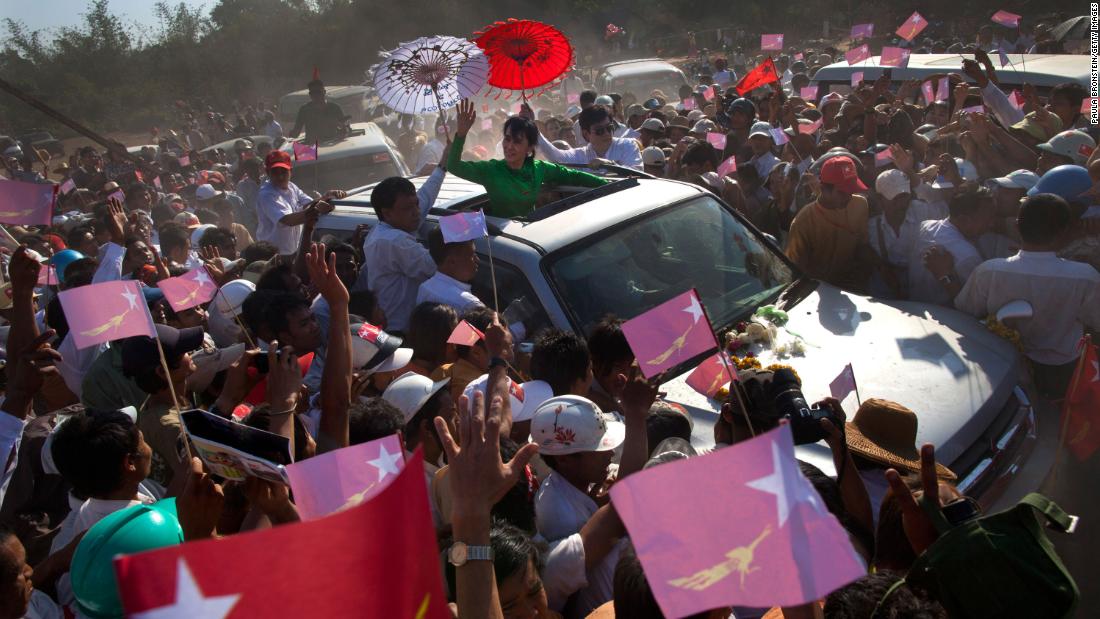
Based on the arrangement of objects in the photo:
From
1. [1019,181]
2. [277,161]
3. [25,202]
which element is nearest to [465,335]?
[25,202]

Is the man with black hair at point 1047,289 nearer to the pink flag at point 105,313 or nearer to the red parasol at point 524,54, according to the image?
the pink flag at point 105,313

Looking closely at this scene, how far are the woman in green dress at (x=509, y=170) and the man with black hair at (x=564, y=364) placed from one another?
6.69 ft

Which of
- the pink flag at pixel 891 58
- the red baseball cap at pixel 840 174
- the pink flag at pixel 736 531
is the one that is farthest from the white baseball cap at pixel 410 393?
the pink flag at pixel 891 58

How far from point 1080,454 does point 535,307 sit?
2577 mm

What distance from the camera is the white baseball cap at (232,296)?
5.13 metres

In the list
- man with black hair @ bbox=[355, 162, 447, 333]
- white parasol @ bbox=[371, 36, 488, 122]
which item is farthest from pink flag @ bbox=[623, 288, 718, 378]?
white parasol @ bbox=[371, 36, 488, 122]

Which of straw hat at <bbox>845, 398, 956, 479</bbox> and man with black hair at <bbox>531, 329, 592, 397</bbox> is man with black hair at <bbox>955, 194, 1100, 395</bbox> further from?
man with black hair at <bbox>531, 329, 592, 397</bbox>

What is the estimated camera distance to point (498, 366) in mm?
2986

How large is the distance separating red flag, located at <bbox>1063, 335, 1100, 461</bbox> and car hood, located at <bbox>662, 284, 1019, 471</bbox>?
1.53 feet

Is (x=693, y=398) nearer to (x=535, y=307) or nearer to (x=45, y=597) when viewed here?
(x=535, y=307)

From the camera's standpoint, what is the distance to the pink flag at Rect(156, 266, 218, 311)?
183 inches

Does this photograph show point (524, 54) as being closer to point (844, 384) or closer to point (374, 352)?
point (374, 352)

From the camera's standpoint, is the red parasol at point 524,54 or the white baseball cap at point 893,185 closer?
the white baseball cap at point 893,185

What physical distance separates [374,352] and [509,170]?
217cm
